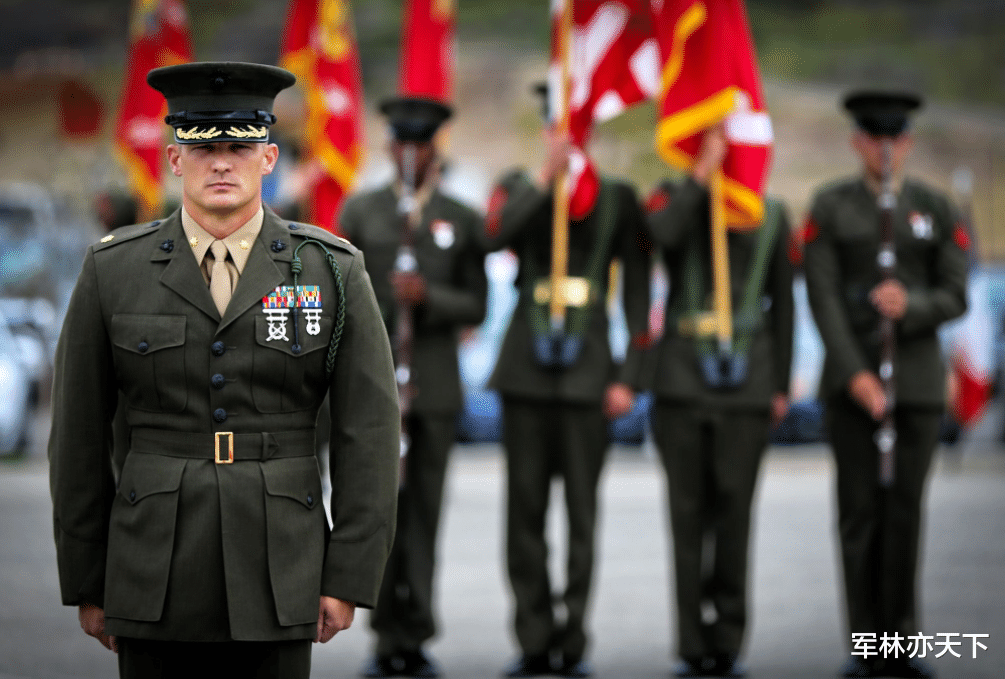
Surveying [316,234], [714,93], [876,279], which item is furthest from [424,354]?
[316,234]

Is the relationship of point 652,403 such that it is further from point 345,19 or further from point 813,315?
point 345,19

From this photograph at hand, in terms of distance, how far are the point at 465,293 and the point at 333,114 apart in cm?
243

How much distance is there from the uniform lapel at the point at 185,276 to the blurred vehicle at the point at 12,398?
416 inches

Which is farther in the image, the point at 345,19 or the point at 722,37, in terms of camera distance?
the point at 345,19

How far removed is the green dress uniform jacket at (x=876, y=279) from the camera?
19.9ft

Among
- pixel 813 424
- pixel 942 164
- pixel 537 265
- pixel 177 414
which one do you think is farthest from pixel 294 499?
pixel 942 164

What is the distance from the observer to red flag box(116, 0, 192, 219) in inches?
390

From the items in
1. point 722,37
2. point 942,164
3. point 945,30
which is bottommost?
point 722,37

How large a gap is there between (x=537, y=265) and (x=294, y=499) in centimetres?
306

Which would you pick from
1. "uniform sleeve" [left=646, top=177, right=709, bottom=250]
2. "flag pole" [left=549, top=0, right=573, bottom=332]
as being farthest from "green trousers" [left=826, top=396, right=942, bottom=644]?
"flag pole" [left=549, top=0, right=573, bottom=332]

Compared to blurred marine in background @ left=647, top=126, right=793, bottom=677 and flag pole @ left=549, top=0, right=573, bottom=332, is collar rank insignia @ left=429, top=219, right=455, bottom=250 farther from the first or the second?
blurred marine in background @ left=647, top=126, right=793, bottom=677

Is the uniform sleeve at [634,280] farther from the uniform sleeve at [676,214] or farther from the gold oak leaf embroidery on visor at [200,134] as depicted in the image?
the gold oak leaf embroidery on visor at [200,134]

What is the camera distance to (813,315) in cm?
617

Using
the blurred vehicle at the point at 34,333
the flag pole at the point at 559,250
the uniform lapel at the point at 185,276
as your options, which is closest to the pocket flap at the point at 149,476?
the uniform lapel at the point at 185,276
